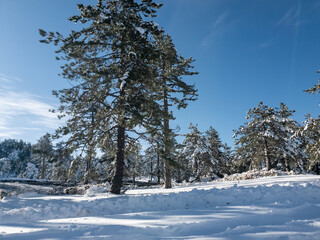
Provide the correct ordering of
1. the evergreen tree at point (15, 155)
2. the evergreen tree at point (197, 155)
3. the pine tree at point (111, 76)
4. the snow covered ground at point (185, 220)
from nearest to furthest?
1. the snow covered ground at point (185, 220)
2. the pine tree at point (111, 76)
3. the evergreen tree at point (197, 155)
4. the evergreen tree at point (15, 155)

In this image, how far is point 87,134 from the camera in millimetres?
10281

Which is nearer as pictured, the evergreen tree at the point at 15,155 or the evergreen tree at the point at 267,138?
the evergreen tree at the point at 267,138

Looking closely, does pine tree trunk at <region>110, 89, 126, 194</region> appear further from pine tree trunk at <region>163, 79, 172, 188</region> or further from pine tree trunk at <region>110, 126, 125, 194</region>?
pine tree trunk at <region>163, 79, 172, 188</region>

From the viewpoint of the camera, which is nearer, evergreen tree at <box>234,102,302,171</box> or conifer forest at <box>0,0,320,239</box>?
conifer forest at <box>0,0,320,239</box>

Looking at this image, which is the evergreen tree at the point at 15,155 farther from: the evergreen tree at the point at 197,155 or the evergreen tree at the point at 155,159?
the evergreen tree at the point at 197,155

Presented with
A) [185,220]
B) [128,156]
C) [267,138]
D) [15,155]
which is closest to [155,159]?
[267,138]

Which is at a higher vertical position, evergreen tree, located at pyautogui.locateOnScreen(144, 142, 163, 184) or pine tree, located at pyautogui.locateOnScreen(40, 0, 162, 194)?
pine tree, located at pyautogui.locateOnScreen(40, 0, 162, 194)

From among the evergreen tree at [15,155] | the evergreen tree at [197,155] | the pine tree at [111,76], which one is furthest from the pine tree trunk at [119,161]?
the evergreen tree at [15,155]

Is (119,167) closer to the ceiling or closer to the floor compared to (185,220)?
closer to the ceiling

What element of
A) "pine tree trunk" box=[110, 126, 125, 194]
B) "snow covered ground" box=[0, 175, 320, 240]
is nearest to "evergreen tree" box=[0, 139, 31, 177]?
"pine tree trunk" box=[110, 126, 125, 194]

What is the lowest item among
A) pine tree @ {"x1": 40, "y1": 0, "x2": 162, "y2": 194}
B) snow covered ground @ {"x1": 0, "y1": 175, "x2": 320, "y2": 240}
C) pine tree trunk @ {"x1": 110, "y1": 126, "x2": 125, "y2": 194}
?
snow covered ground @ {"x1": 0, "y1": 175, "x2": 320, "y2": 240}

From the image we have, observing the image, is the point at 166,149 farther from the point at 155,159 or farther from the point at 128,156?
the point at 155,159

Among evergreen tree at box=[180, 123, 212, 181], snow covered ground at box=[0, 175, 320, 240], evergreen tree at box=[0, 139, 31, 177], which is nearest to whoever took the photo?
snow covered ground at box=[0, 175, 320, 240]

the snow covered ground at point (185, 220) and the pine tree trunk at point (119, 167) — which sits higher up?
the pine tree trunk at point (119, 167)
